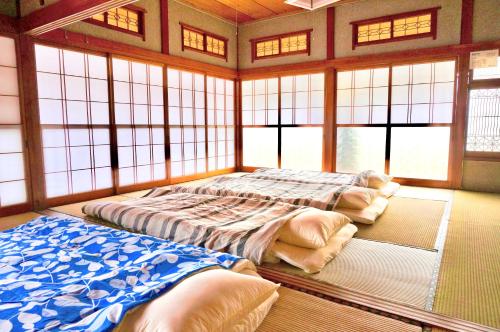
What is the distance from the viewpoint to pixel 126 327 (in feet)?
3.89

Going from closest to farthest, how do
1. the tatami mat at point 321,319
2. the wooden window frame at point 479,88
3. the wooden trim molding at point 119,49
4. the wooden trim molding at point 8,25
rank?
the tatami mat at point 321,319 < the wooden trim molding at point 8,25 < the wooden trim molding at point 119,49 < the wooden window frame at point 479,88

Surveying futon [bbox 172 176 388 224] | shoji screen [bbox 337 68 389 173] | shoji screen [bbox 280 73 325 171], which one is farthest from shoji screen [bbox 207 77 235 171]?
futon [bbox 172 176 388 224]

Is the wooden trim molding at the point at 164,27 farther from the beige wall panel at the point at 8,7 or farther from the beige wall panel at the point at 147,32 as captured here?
the beige wall panel at the point at 8,7

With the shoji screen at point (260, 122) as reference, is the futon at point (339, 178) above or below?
below

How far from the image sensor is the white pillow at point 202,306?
3.80 ft

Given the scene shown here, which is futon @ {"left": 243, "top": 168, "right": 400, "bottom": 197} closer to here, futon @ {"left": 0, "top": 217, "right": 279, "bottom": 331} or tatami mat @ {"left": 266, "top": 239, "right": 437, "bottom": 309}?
tatami mat @ {"left": 266, "top": 239, "right": 437, "bottom": 309}

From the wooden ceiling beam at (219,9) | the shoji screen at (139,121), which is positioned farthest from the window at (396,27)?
the shoji screen at (139,121)

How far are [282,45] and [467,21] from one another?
3293mm

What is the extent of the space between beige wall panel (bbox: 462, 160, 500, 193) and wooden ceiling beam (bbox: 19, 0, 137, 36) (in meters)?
5.50

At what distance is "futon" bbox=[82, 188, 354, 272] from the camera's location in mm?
2363

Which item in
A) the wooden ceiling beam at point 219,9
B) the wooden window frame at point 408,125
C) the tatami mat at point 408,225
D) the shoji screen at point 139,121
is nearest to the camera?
the tatami mat at point 408,225

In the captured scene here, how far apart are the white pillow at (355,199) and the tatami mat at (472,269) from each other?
82 cm

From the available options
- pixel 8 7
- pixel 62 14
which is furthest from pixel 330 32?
pixel 8 7

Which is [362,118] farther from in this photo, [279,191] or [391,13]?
[279,191]
